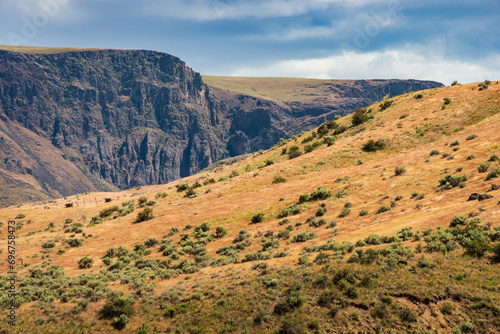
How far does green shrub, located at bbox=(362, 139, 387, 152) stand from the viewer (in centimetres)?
5138

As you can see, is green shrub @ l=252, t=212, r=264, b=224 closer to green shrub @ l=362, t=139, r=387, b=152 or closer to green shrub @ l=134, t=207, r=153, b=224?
green shrub @ l=134, t=207, r=153, b=224

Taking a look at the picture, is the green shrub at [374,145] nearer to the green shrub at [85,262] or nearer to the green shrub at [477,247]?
the green shrub at [477,247]

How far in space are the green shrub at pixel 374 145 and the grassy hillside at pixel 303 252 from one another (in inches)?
8.4

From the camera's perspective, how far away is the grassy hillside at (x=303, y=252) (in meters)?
17.1

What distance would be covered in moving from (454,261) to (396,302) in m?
4.58

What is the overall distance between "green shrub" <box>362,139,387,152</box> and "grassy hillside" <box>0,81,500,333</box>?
214mm

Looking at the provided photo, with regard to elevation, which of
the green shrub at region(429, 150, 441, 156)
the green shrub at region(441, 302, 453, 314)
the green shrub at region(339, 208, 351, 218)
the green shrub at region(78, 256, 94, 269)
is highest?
the green shrub at region(429, 150, 441, 156)

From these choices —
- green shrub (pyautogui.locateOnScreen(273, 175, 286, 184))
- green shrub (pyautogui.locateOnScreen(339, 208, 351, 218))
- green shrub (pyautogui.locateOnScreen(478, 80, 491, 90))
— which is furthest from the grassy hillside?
green shrub (pyautogui.locateOnScreen(478, 80, 491, 90))

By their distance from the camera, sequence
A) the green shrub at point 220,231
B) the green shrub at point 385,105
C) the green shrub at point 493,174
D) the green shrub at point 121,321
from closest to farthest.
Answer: the green shrub at point 121,321, the green shrub at point 493,174, the green shrub at point 220,231, the green shrub at point 385,105

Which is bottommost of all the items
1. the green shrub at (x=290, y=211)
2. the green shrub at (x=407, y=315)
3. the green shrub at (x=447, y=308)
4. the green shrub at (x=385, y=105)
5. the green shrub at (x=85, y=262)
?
the green shrub at (x=85, y=262)

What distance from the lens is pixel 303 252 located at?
953 inches

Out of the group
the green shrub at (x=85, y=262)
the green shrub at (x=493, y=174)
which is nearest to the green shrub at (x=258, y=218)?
the green shrub at (x=85, y=262)

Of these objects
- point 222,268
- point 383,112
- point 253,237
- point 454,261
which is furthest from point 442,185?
point 383,112

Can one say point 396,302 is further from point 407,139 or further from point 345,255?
point 407,139
